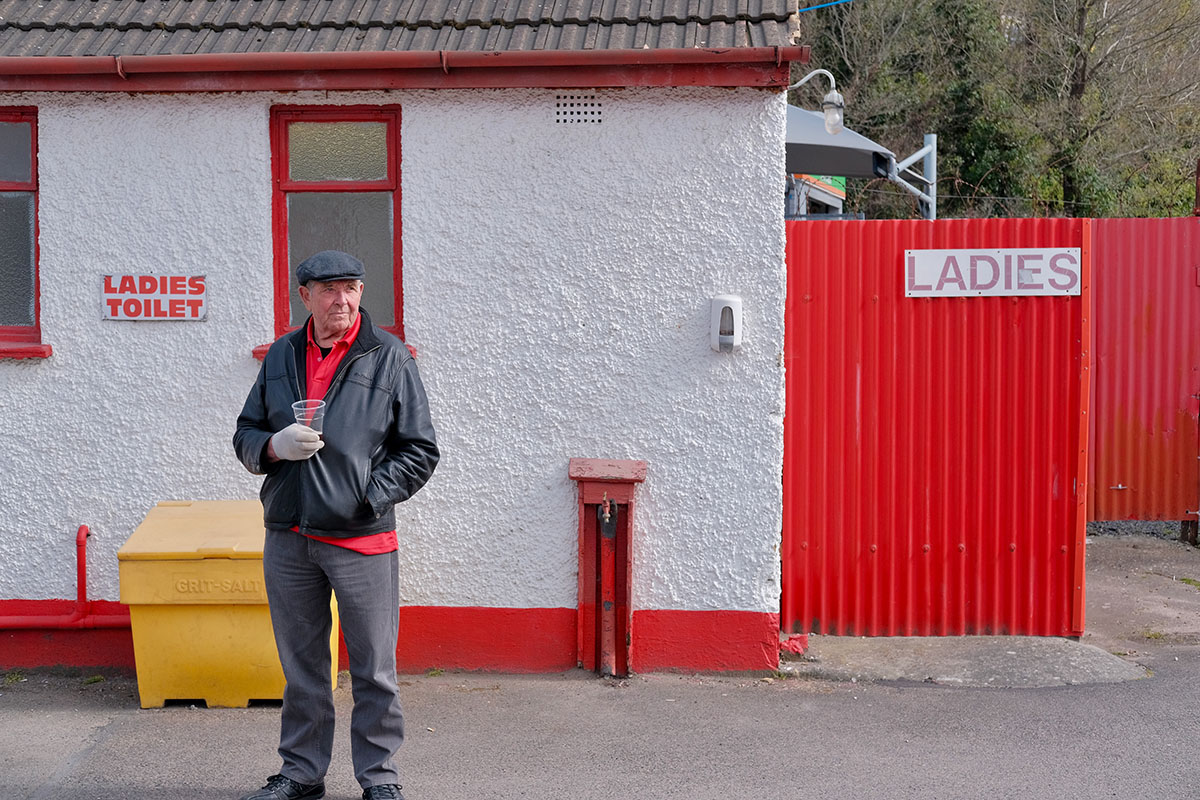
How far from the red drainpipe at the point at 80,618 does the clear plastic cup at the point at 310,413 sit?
93.5 inches

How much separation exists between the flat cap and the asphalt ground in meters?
1.87

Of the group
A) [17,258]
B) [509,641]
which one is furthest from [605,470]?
[17,258]

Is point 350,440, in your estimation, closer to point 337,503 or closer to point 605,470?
point 337,503

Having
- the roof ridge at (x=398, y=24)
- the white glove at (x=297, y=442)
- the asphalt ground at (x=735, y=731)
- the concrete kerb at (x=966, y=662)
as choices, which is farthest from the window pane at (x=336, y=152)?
the concrete kerb at (x=966, y=662)

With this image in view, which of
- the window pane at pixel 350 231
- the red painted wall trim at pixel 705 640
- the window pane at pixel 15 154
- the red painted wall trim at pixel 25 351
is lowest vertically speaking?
the red painted wall trim at pixel 705 640

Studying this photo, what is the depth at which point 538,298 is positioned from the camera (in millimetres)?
5523

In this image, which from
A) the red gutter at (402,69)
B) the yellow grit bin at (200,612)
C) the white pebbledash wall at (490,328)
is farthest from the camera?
the white pebbledash wall at (490,328)

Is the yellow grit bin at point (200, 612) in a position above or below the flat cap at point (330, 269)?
below

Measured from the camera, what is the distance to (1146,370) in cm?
815

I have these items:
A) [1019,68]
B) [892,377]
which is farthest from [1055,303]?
[1019,68]

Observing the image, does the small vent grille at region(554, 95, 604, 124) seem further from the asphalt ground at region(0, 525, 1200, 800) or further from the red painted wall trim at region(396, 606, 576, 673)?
the asphalt ground at region(0, 525, 1200, 800)

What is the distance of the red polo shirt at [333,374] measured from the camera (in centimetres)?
399

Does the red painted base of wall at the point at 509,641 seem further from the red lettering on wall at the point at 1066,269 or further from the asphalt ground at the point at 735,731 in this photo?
the red lettering on wall at the point at 1066,269

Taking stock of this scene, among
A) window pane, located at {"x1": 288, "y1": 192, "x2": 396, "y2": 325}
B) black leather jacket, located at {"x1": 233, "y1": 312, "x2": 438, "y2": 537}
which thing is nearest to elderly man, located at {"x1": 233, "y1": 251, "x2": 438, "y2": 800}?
black leather jacket, located at {"x1": 233, "y1": 312, "x2": 438, "y2": 537}
